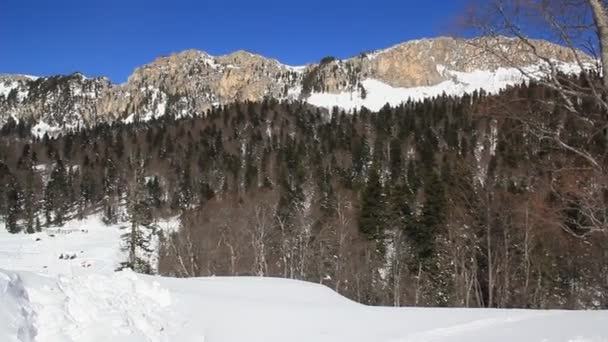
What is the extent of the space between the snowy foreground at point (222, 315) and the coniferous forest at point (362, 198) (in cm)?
190

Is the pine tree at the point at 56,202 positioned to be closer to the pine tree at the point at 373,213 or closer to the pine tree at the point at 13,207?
the pine tree at the point at 13,207

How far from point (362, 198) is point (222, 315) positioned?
168ft

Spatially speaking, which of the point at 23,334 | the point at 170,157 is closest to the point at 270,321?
the point at 23,334

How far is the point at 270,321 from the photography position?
29.2 ft

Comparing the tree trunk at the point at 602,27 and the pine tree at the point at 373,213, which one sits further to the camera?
the pine tree at the point at 373,213

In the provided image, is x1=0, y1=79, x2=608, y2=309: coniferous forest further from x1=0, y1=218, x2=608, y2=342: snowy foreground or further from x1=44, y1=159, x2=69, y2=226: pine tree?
x1=0, y1=218, x2=608, y2=342: snowy foreground

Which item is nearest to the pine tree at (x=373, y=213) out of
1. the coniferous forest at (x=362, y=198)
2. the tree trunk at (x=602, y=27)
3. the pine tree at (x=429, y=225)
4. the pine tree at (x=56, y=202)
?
the coniferous forest at (x=362, y=198)

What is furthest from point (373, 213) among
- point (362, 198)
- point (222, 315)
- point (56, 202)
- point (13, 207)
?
point (13, 207)

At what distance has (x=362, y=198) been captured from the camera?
59.4 metres

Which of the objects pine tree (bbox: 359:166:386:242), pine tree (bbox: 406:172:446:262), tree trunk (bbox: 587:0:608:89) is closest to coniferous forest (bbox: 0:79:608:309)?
pine tree (bbox: 406:172:446:262)

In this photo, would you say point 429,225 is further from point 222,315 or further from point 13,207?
point 13,207

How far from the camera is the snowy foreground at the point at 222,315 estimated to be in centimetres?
672

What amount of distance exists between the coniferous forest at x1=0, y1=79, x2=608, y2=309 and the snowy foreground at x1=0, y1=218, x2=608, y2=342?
74.9 inches

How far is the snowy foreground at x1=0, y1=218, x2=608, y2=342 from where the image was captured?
265 inches
